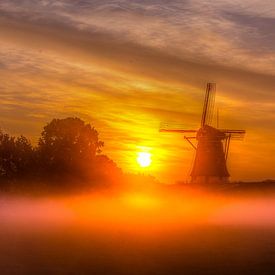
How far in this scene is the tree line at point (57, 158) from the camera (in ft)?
241

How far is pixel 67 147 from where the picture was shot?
2960 inches

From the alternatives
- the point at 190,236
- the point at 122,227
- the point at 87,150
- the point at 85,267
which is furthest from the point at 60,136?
the point at 85,267

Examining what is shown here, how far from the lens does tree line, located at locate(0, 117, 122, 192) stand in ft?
241

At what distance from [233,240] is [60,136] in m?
32.3

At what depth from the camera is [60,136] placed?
76.4 metres

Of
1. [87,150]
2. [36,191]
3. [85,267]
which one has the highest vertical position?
[87,150]

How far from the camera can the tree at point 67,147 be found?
74500 millimetres

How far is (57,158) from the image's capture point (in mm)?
74812

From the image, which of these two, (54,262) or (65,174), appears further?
(65,174)

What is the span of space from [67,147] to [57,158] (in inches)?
71.1

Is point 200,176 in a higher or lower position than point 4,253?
higher

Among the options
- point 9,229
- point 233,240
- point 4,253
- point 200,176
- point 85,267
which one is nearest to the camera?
point 85,267

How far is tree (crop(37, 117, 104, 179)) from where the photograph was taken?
74500 millimetres

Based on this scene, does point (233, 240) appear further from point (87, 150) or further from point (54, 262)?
point (87, 150)
